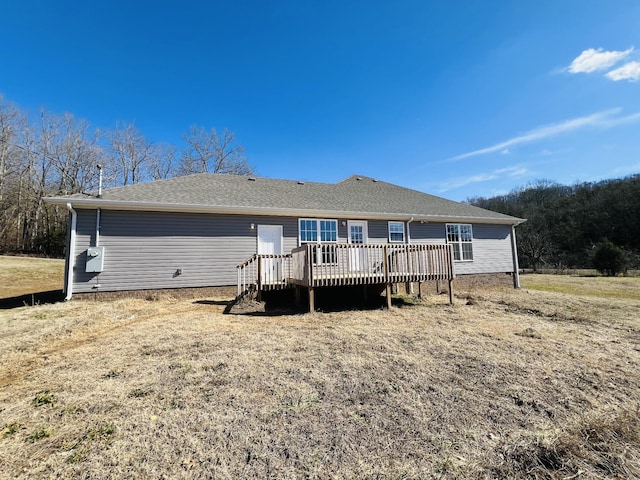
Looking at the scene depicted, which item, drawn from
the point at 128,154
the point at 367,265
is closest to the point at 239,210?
the point at 367,265

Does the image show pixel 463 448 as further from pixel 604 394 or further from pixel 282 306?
pixel 282 306

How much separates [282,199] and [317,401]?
9.11 m

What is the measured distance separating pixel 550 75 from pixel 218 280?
1375 centimetres

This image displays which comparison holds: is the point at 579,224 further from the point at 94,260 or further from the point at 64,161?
the point at 64,161

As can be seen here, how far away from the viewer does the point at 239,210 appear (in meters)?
10.1

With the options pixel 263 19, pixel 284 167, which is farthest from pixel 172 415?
pixel 284 167

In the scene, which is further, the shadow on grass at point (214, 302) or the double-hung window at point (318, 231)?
the double-hung window at point (318, 231)

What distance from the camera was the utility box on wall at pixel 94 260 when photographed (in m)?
8.52

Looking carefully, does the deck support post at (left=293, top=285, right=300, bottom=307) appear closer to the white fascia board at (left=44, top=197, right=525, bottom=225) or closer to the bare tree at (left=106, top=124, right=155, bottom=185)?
the white fascia board at (left=44, top=197, right=525, bottom=225)

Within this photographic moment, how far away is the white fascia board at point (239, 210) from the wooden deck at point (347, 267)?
6.91 ft

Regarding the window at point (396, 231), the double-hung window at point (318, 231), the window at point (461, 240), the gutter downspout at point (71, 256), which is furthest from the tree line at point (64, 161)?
the window at point (461, 240)

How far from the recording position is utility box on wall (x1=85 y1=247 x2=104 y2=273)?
852 cm

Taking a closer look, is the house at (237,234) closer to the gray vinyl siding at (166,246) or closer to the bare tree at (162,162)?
the gray vinyl siding at (166,246)

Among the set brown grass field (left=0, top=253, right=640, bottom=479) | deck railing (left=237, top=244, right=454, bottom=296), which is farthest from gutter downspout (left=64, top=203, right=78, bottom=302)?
deck railing (left=237, top=244, right=454, bottom=296)
